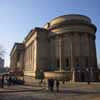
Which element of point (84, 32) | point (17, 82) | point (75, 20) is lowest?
point (17, 82)

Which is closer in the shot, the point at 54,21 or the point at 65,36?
the point at 65,36

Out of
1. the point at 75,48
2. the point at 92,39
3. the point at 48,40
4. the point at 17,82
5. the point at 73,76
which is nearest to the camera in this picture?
the point at 17,82

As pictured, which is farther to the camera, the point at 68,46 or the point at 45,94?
the point at 68,46

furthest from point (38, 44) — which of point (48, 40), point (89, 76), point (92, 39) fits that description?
point (89, 76)

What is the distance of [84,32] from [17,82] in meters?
29.3

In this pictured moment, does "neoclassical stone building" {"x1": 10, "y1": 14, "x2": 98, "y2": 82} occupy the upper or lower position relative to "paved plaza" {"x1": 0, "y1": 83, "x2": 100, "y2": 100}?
upper

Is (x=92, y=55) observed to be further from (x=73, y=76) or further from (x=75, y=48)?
(x=73, y=76)

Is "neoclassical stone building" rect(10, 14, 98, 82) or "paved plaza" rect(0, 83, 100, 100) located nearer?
"paved plaza" rect(0, 83, 100, 100)

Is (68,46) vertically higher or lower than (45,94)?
higher

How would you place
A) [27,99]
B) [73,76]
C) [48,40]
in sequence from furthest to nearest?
[48,40], [73,76], [27,99]

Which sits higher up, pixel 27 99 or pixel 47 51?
pixel 47 51

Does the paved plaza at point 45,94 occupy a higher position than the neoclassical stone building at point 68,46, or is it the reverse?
the neoclassical stone building at point 68,46

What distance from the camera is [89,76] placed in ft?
127

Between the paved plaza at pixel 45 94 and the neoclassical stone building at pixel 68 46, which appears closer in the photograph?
the paved plaza at pixel 45 94
